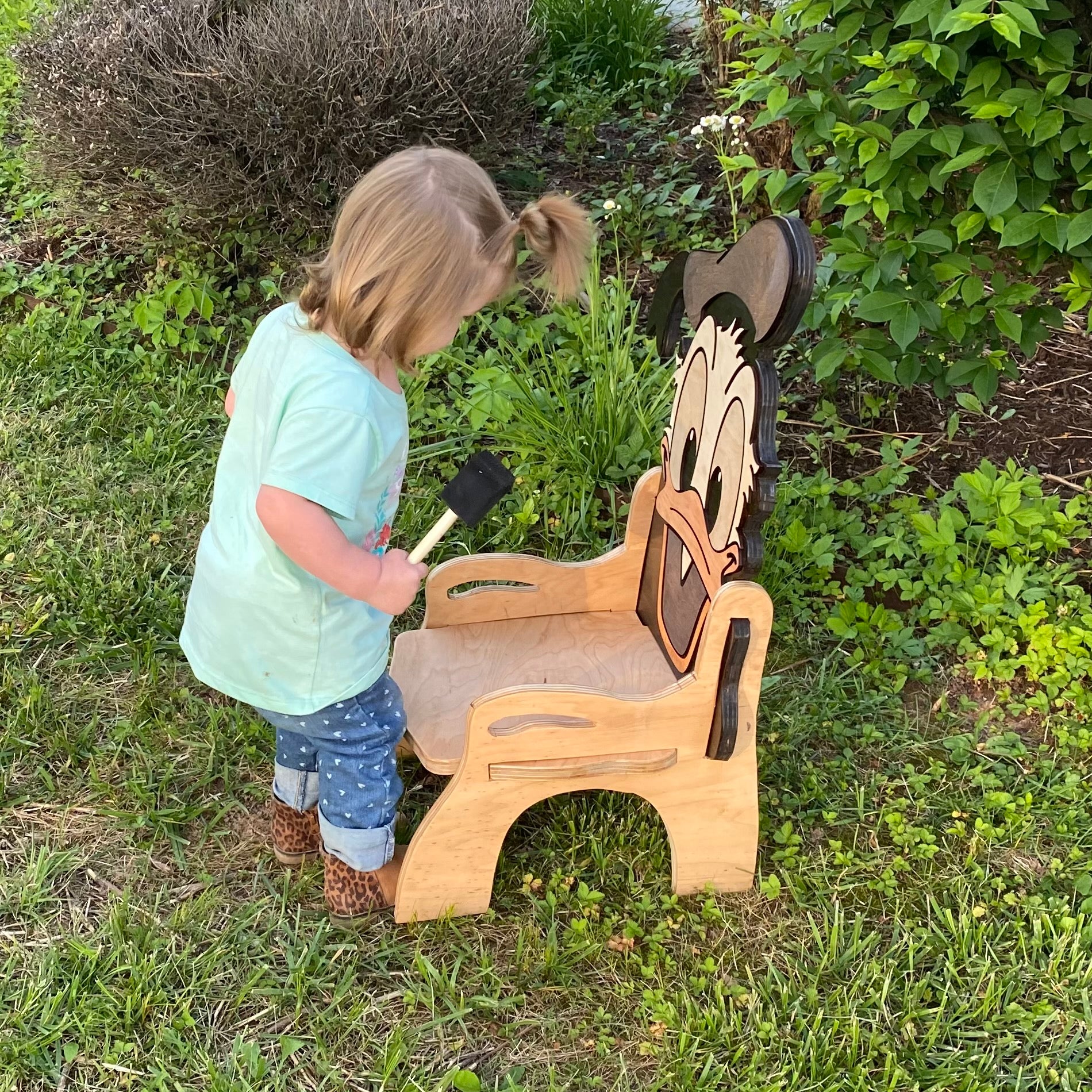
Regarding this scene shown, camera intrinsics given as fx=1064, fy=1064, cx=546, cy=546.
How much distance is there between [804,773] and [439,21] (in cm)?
279

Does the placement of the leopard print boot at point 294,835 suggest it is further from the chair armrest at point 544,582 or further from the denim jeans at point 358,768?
the chair armrest at point 544,582

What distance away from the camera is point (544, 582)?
2.30 metres

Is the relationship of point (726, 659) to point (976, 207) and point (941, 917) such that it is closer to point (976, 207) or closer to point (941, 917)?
point (941, 917)

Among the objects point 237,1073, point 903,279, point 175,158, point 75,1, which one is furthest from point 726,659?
point 75,1

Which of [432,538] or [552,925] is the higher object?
[432,538]

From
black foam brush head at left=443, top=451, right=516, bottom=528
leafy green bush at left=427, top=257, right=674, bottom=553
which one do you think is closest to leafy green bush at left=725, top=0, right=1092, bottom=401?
leafy green bush at left=427, top=257, right=674, bottom=553

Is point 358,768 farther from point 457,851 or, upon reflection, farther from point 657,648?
point 657,648

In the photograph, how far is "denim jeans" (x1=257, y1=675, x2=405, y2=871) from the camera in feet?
6.13

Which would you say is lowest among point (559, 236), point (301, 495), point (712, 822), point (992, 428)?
point (992, 428)

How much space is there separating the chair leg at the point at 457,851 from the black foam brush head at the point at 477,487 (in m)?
0.50

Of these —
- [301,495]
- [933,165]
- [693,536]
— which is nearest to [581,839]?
[693,536]

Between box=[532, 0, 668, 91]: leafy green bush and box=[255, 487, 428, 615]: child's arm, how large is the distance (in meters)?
3.69

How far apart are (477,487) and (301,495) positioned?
312 mm

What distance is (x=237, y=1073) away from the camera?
1819 millimetres
